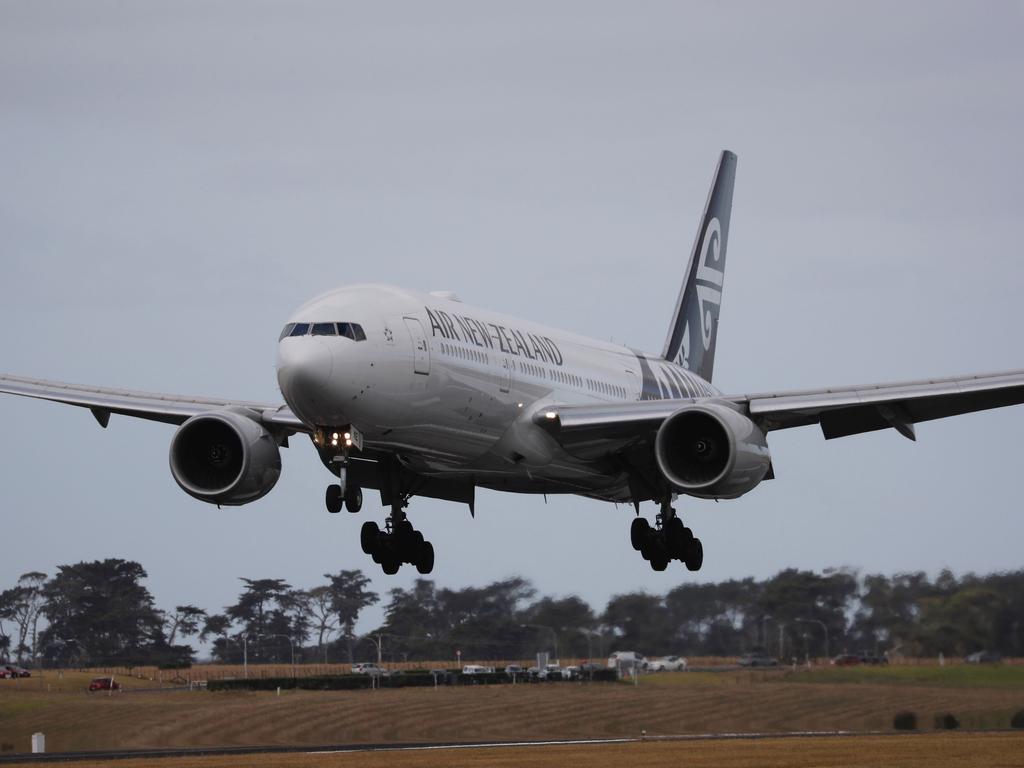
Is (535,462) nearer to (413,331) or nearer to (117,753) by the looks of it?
(413,331)

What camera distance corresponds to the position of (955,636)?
186 ft

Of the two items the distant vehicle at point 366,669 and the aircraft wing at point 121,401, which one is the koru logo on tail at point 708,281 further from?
the distant vehicle at point 366,669

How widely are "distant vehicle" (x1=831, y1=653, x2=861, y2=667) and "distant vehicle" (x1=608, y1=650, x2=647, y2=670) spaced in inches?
468

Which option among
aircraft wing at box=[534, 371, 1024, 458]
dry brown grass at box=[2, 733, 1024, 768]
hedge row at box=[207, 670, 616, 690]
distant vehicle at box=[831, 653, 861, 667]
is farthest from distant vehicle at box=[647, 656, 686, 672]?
aircraft wing at box=[534, 371, 1024, 458]

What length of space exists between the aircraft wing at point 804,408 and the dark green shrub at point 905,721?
20.4 m

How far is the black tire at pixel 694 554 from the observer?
41375mm

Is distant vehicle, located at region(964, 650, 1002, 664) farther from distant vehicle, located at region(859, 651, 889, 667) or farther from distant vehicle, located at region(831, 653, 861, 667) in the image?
distant vehicle, located at region(831, 653, 861, 667)

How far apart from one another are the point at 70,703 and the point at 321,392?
118ft

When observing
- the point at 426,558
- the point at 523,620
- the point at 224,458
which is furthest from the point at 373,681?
the point at 224,458

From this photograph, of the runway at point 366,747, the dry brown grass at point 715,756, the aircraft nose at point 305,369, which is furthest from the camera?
the runway at point 366,747

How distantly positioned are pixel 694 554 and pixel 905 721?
62.5 feet

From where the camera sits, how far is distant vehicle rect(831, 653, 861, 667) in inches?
2480

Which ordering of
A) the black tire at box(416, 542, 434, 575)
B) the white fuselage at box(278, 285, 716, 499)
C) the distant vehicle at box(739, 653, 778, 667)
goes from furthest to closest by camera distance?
the distant vehicle at box(739, 653, 778, 667), the black tire at box(416, 542, 434, 575), the white fuselage at box(278, 285, 716, 499)

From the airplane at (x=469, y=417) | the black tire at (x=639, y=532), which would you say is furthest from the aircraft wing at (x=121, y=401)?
the black tire at (x=639, y=532)
